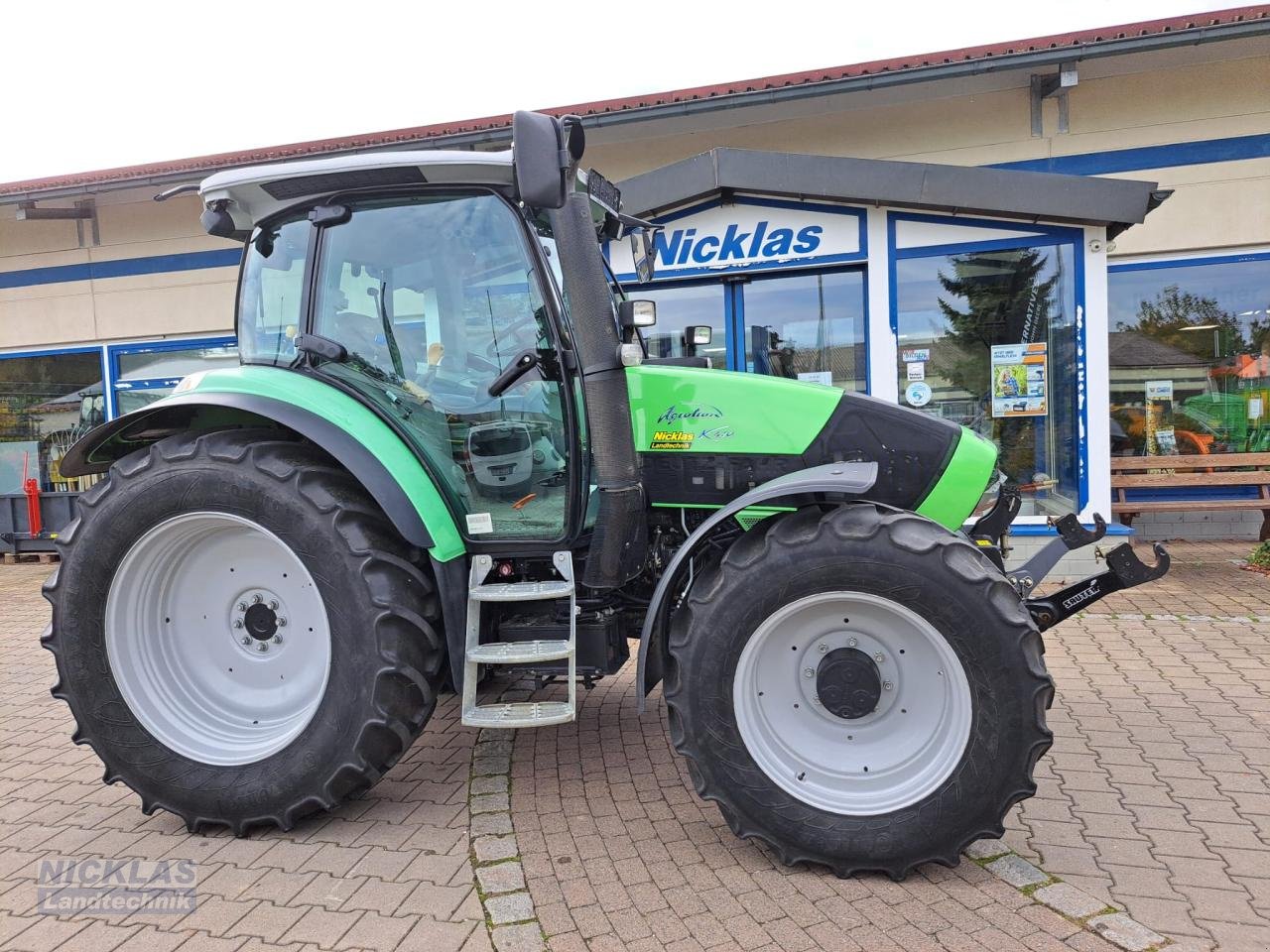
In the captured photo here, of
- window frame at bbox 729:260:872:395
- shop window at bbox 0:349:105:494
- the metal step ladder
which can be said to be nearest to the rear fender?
the metal step ladder

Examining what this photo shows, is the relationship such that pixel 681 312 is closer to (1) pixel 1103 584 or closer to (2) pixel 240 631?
(1) pixel 1103 584

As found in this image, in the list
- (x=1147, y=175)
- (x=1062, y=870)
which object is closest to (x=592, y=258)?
(x=1062, y=870)

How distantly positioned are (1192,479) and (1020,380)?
240cm

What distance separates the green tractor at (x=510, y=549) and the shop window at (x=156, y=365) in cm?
819

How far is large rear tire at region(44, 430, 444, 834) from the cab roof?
3.16 ft

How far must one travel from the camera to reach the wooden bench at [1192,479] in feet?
28.0

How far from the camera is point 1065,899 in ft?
8.41

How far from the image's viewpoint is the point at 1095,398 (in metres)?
7.48

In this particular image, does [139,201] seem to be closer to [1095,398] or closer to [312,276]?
[312,276]

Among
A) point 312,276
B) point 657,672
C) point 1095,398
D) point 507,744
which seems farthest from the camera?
point 1095,398

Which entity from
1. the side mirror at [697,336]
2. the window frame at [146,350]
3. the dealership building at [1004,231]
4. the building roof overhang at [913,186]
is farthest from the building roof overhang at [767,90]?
the side mirror at [697,336]

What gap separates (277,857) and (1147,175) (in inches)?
377

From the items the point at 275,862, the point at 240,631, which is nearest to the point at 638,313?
the point at 240,631

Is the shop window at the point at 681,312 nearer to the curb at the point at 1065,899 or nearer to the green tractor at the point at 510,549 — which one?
the green tractor at the point at 510,549
